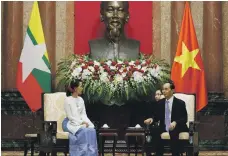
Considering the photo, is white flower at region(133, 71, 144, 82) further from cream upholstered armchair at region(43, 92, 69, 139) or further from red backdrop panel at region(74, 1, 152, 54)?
red backdrop panel at region(74, 1, 152, 54)

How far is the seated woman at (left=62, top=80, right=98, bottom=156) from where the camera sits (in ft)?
32.4

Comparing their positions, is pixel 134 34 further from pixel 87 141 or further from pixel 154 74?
pixel 87 141

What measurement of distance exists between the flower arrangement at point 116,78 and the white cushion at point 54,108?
113 cm

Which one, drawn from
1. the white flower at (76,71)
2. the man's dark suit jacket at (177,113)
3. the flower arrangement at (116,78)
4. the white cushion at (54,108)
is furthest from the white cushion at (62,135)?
the white flower at (76,71)

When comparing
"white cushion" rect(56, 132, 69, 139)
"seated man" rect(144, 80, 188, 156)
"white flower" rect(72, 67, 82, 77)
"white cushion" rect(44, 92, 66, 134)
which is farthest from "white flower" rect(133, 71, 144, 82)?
"white cushion" rect(56, 132, 69, 139)

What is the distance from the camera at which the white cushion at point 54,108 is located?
10719mm

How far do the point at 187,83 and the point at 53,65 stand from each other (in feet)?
9.10

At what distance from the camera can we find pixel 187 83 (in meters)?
12.8

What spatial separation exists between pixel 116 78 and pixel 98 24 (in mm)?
2294

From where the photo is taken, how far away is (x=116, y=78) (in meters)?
11.8

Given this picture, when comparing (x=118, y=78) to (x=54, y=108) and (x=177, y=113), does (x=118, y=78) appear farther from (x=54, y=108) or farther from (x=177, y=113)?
(x=177, y=113)

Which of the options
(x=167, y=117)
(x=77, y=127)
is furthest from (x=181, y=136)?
(x=77, y=127)

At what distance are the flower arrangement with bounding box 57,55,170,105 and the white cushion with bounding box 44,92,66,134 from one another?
1.13 metres

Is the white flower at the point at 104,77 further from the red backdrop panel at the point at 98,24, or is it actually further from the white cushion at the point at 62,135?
the red backdrop panel at the point at 98,24
